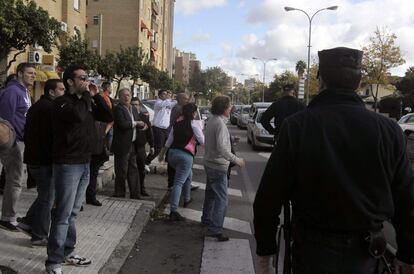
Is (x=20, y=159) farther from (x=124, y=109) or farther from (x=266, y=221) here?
(x=266, y=221)

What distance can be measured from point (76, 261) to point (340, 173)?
3306 millimetres

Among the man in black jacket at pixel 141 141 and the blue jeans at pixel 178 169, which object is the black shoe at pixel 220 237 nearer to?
the blue jeans at pixel 178 169

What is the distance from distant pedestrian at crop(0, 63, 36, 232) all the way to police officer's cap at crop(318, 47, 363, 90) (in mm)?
4114

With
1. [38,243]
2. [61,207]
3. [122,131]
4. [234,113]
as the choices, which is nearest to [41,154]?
[61,207]

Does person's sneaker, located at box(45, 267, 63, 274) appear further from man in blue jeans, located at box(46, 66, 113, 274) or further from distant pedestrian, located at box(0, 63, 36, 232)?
distant pedestrian, located at box(0, 63, 36, 232)

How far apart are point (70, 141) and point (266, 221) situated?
2.50m

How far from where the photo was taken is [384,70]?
148ft

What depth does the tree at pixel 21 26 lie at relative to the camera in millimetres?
15375

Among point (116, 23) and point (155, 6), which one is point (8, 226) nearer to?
point (116, 23)

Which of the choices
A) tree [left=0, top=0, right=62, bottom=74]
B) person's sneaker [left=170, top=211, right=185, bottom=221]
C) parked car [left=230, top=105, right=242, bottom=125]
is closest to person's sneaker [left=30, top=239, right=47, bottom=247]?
person's sneaker [left=170, top=211, right=185, bottom=221]

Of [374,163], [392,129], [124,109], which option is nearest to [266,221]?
[374,163]

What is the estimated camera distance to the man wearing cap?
244 cm

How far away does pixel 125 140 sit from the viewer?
793 cm

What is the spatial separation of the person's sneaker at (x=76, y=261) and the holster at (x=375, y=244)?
3.27 meters
